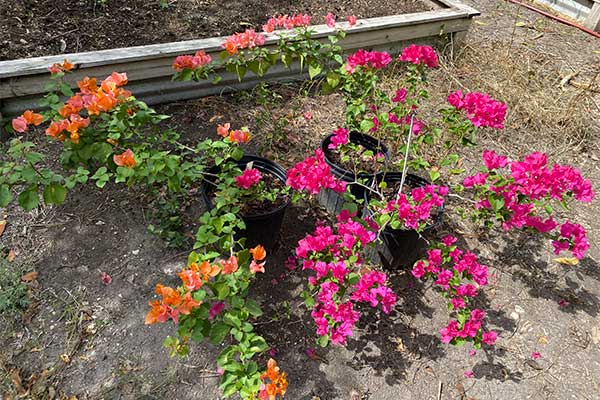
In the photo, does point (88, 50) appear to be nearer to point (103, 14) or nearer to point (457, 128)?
point (103, 14)

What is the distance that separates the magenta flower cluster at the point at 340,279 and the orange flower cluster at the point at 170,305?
476 millimetres

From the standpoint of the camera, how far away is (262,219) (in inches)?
76.3

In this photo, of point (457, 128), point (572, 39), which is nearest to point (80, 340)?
point (457, 128)

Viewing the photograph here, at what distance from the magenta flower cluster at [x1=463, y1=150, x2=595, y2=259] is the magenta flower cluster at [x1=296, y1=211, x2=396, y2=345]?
530 mm

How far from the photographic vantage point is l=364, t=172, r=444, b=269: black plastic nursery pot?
195 cm

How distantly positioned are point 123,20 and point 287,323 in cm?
226

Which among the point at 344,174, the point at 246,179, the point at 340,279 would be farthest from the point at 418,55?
the point at 340,279

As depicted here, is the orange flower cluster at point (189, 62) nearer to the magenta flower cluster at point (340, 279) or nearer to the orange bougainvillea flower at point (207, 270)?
the magenta flower cluster at point (340, 279)

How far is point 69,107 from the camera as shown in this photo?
168 cm

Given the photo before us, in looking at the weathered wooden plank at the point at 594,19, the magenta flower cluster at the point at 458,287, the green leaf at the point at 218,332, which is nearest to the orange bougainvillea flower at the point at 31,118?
the green leaf at the point at 218,332

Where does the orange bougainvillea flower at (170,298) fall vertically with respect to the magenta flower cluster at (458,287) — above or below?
above

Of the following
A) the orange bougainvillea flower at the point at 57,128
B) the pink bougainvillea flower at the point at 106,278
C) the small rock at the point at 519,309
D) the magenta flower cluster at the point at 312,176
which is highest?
the orange bougainvillea flower at the point at 57,128

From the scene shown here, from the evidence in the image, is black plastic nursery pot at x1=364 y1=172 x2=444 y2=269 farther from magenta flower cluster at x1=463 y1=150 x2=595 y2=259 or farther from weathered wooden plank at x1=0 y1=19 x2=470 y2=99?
weathered wooden plank at x1=0 y1=19 x2=470 y2=99

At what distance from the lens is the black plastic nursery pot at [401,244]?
1948mm
